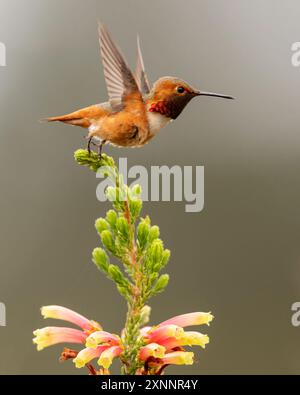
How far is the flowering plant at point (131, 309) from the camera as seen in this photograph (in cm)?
174

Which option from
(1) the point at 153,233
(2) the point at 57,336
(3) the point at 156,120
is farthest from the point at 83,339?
(3) the point at 156,120

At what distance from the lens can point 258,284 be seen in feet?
23.1

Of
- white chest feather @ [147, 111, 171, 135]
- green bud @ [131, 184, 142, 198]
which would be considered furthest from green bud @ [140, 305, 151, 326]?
white chest feather @ [147, 111, 171, 135]

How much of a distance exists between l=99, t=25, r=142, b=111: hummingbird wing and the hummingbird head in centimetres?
12

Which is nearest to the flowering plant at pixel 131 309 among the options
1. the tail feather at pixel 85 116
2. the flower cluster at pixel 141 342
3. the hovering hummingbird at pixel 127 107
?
the flower cluster at pixel 141 342

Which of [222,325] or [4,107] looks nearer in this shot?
[222,325]

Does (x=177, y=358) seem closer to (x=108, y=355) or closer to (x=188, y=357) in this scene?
(x=188, y=357)

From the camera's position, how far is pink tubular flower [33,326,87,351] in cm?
183

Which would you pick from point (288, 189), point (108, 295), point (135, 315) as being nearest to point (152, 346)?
point (135, 315)

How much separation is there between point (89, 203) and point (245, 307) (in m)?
2.23

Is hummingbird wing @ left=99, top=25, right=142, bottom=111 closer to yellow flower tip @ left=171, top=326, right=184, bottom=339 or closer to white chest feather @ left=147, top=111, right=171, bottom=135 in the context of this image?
white chest feather @ left=147, top=111, right=171, bottom=135

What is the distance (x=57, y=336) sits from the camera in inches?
72.1

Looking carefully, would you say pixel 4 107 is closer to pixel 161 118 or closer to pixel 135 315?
pixel 161 118

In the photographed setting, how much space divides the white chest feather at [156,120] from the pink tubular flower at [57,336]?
879 millimetres
